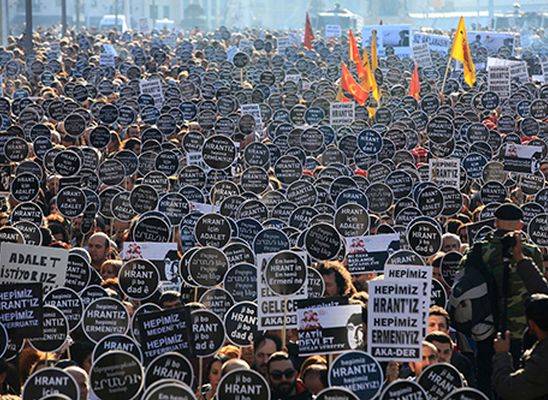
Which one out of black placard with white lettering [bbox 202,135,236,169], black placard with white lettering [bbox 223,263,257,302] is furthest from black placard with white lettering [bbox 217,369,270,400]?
black placard with white lettering [bbox 202,135,236,169]

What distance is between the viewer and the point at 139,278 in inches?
462

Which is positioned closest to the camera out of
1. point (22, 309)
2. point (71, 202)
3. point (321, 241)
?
point (22, 309)

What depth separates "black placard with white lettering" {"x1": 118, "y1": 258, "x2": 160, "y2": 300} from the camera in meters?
11.7

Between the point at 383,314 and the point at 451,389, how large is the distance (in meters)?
1.38

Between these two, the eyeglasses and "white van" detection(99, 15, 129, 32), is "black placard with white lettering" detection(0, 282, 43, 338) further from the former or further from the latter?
"white van" detection(99, 15, 129, 32)

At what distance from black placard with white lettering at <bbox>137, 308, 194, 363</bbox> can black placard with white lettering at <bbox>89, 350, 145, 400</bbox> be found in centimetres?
102

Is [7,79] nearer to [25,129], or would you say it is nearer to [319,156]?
[25,129]

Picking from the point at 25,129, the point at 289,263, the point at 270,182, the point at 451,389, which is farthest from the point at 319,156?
the point at 451,389

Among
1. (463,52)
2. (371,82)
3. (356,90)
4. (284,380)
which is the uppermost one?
(463,52)

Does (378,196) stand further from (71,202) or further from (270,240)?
(71,202)

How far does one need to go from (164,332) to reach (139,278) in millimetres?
2274

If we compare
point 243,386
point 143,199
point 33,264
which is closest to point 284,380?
point 243,386

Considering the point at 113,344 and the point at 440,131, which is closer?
the point at 113,344

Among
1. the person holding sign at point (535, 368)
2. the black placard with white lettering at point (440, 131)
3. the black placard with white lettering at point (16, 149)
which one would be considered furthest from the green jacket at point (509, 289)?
the black placard with white lettering at point (440, 131)
